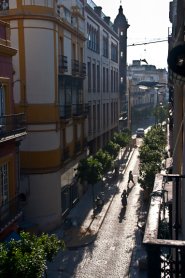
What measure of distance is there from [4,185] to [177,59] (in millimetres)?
15405

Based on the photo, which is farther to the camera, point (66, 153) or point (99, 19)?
point (99, 19)

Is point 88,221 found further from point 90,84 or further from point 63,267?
point 90,84

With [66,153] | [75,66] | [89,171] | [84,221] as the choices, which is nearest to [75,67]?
[75,66]

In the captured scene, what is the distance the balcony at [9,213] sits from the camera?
1769 centimetres

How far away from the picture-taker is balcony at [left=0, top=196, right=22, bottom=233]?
696 inches

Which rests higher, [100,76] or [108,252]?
[100,76]

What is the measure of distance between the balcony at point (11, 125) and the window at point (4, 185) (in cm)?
155

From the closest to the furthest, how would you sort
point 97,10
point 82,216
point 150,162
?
point 82,216 → point 150,162 → point 97,10

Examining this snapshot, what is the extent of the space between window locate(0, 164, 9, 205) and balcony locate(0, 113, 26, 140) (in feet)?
5.09

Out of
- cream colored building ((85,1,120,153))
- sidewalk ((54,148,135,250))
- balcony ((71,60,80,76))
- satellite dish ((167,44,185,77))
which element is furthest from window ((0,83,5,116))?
cream colored building ((85,1,120,153))

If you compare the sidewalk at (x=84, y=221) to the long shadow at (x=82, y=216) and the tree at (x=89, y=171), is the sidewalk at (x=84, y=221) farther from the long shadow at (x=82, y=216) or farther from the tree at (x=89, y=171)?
the tree at (x=89, y=171)

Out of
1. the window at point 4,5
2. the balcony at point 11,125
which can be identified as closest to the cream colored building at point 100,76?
the window at point 4,5

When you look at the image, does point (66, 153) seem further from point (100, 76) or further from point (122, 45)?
point (122, 45)

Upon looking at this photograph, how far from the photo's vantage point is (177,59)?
4.29 metres
